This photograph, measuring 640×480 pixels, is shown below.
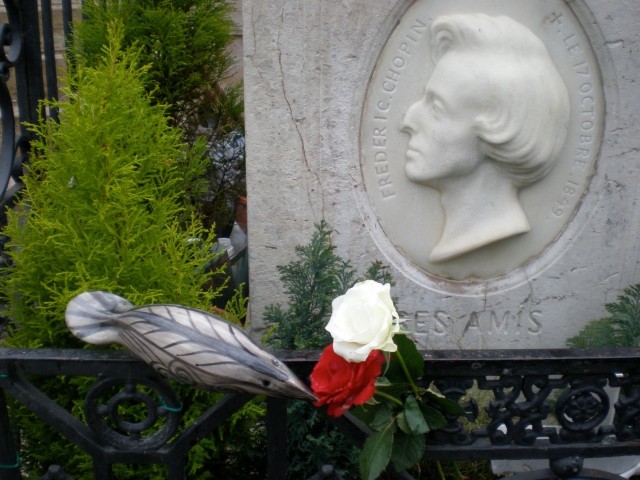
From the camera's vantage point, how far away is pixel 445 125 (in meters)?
2.32

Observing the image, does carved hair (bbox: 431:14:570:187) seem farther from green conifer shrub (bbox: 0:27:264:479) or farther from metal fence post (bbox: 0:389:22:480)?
metal fence post (bbox: 0:389:22:480)

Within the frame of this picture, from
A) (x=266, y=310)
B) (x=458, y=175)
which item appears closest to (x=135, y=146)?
(x=266, y=310)

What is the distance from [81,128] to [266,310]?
3.35 feet

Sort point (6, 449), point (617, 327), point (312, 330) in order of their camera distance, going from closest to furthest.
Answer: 1. point (6, 449)
2. point (312, 330)
3. point (617, 327)

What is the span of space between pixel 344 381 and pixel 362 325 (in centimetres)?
10

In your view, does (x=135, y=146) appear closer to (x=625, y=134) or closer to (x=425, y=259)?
(x=425, y=259)

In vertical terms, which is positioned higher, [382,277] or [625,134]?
[625,134]

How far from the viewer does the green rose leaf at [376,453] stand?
1.23m

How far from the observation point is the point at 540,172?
240cm

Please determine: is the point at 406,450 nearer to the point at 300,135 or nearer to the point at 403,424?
the point at 403,424

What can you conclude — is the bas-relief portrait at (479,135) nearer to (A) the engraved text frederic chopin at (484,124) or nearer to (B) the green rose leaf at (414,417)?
(A) the engraved text frederic chopin at (484,124)

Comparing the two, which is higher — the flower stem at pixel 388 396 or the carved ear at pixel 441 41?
the carved ear at pixel 441 41

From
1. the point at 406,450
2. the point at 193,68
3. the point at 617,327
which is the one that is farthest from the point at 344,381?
the point at 193,68

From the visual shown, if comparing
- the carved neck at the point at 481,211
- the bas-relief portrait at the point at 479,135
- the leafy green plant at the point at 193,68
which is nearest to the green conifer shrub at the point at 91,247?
the leafy green plant at the point at 193,68
